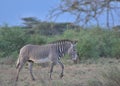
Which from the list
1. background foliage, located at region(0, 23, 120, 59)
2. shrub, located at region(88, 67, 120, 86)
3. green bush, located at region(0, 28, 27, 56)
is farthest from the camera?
green bush, located at region(0, 28, 27, 56)

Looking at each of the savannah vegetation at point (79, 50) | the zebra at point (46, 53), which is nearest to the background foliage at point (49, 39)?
the savannah vegetation at point (79, 50)

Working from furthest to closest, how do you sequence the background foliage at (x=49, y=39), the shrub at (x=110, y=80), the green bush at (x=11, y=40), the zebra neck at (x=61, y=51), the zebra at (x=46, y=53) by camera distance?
the green bush at (x=11, y=40) → the background foliage at (x=49, y=39) → the zebra neck at (x=61, y=51) → the zebra at (x=46, y=53) → the shrub at (x=110, y=80)

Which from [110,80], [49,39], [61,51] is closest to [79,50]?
[49,39]

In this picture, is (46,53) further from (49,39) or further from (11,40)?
(49,39)

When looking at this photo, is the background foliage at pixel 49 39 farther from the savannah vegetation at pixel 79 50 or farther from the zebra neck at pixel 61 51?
the zebra neck at pixel 61 51

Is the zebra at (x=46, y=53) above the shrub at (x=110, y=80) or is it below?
above

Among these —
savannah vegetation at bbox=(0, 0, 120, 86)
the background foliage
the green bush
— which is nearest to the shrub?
savannah vegetation at bbox=(0, 0, 120, 86)

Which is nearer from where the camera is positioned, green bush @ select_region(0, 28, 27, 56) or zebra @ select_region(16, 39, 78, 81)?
zebra @ select_region(16, 39, 78, 81)

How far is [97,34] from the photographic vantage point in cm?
1213

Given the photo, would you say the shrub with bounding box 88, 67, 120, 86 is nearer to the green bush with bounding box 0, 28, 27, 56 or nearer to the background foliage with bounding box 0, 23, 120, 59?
the background foliage with bounding box 0, 23, 120, 59

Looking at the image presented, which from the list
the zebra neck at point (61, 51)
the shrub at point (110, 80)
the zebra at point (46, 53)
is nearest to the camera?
the shrub at point (110, 80)

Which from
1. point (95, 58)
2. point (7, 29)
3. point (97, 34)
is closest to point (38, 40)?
point (7, 29)

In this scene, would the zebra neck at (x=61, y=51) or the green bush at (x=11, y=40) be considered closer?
the zebra neck at (x=61, y=51)

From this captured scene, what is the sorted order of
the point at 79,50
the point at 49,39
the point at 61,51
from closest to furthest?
1. the point at 61,51
2. the point at 79,50
3. the point at 49,39
